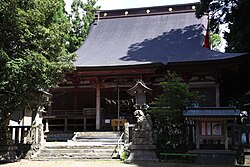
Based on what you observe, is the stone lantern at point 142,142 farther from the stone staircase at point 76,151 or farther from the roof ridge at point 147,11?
the roof ridge at point 147,11

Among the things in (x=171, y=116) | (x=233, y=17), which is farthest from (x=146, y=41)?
(x=171, y=116)

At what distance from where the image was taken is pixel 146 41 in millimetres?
20891

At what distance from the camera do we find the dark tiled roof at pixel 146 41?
57.1 ft

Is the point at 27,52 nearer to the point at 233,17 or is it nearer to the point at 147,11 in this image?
the point at 233,17

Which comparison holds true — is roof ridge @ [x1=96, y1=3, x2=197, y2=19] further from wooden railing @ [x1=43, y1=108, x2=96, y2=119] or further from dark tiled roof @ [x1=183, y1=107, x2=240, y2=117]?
dark tiled roof @ [x1=183, y1=107, x2=240, y2=117]

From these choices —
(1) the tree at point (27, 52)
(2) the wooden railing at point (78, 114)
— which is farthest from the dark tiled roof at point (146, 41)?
(1) the tree at point (27, 52)

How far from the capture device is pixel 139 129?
11.0 m

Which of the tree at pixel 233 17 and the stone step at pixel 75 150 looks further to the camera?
the tree at pixel 233 17

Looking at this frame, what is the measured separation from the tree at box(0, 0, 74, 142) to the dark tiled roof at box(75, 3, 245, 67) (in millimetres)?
5815

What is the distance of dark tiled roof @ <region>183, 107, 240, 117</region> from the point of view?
10109 mm

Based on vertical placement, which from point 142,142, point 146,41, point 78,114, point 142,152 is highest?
point 146,41

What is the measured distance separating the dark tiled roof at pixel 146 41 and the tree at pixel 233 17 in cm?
135

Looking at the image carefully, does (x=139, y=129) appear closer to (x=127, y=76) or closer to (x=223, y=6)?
(x=127, y=76)

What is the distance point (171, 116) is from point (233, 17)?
8.48 meters
